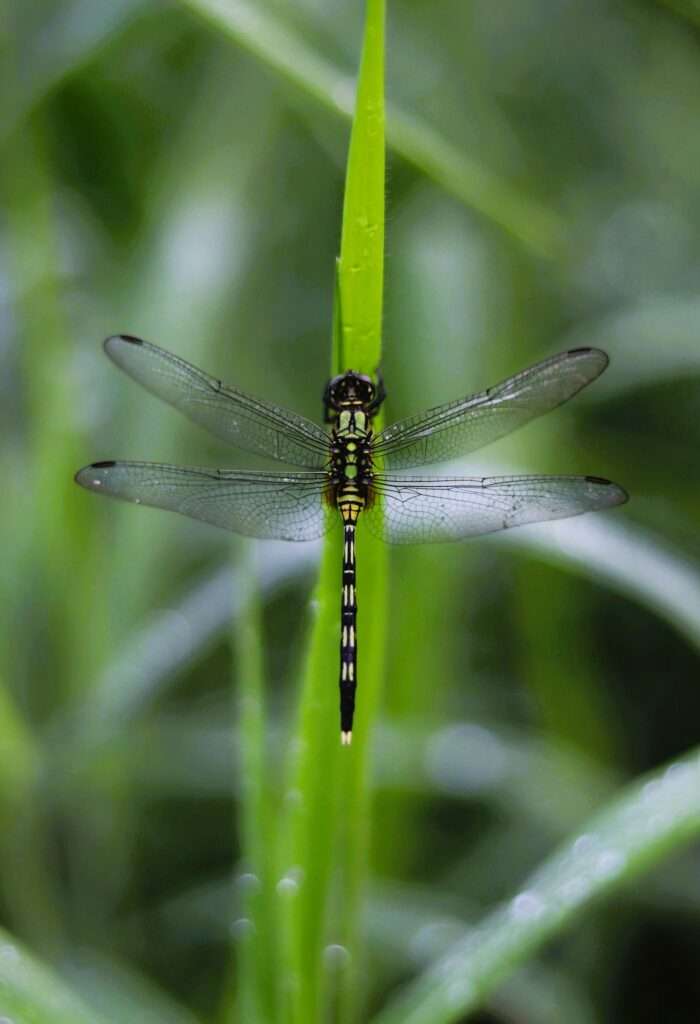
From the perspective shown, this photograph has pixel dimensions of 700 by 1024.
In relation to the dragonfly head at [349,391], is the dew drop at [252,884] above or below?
below

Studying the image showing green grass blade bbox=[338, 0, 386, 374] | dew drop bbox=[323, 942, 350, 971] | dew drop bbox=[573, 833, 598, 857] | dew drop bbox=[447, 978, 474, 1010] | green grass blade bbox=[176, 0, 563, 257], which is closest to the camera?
green grass blade bbox=[338, 0, 386, 374]

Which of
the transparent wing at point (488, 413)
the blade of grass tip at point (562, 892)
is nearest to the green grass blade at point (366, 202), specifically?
the transparent wing at point (488, 413)

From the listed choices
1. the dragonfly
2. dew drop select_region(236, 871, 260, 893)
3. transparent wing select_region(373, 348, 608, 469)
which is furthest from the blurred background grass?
dew drop select_region(236, 871, 260, 893)

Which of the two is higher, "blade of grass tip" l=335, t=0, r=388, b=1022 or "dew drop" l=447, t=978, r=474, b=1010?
"blade of grass tip" l=335, t=0, r=388, b=1022

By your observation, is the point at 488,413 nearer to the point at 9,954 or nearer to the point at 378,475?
the point at 378,475

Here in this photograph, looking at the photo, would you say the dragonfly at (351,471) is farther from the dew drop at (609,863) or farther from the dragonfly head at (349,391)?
the dew drop at (609,863)

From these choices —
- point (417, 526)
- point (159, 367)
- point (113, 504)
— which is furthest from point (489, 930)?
point (113, 504)

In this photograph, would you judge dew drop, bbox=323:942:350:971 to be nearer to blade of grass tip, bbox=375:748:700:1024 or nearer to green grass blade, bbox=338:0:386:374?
blade of grass tip, bbox=375:748:700:1024
